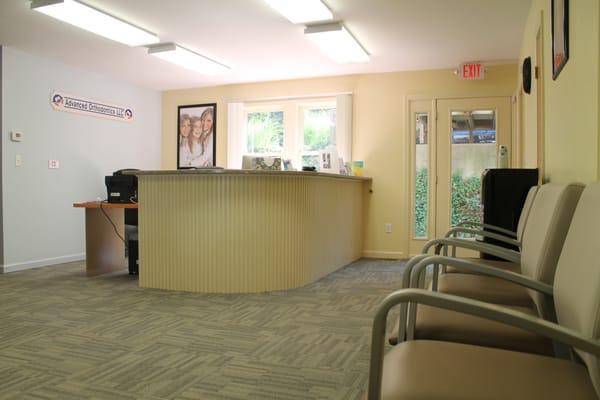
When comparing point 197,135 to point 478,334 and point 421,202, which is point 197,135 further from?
point 478,334

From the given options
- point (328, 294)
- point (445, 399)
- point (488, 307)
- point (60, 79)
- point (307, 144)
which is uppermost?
point (60, 79)

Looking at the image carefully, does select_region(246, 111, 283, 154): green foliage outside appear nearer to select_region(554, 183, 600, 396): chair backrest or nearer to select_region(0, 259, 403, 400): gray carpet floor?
select_region(0, 259, 403, 400): gray carpet floor

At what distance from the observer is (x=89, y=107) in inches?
235

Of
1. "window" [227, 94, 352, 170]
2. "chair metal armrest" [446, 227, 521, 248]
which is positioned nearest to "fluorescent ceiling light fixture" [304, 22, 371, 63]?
"window" [227, 94, 352, 170]

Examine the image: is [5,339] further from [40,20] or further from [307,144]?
[307,144]

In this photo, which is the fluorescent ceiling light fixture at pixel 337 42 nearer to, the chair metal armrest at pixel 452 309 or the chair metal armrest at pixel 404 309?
the chair metal armrest at pixel 404 309

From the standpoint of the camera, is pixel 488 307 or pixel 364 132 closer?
pixel 488 307

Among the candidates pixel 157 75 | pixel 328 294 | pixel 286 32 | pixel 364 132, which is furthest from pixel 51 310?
pixel 364 132

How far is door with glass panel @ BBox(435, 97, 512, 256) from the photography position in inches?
225

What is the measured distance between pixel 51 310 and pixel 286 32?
125 inches

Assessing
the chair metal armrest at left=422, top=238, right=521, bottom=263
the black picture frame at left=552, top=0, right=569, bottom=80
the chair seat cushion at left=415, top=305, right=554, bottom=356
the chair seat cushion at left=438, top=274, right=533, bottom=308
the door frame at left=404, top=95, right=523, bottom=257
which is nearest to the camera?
the chair seat cushion at left=415, top=305, right=554, bottom=356

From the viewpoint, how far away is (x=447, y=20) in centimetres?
426

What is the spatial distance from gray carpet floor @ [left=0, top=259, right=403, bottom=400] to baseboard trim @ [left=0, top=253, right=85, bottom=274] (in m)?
0.92

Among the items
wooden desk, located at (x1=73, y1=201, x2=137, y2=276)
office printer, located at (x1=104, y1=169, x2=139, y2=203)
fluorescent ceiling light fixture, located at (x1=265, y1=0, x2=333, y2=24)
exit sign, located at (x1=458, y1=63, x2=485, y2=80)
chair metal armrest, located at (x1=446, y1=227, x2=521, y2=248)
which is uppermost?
fluorescent ceiling light fixture, located at (x1=265, y1=0, x2=333, y2=24)
